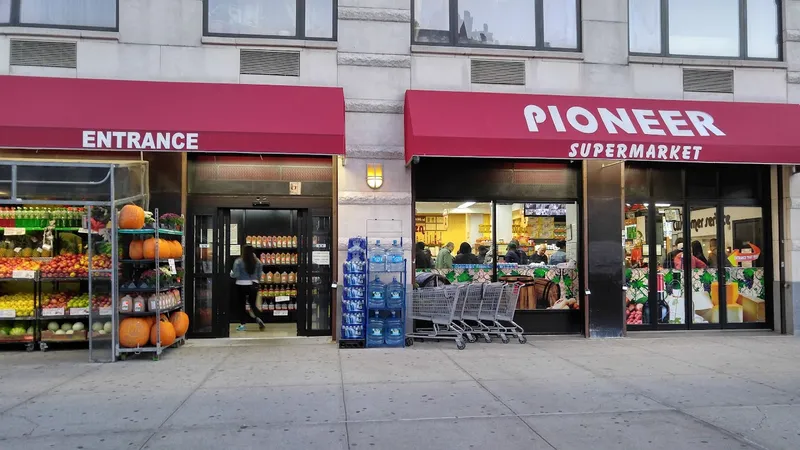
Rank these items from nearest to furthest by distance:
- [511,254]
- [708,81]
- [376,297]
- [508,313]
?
[376,297] → [508,313] → [511,254] → [708,81]

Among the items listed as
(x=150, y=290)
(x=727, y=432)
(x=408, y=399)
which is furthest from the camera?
(x=150, y=290)

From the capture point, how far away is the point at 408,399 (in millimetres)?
6461

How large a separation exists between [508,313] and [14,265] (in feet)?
25.9

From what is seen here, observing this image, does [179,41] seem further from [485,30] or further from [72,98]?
[485,30]

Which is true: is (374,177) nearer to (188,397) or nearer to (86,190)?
(86,190)

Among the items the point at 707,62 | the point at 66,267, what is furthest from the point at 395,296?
the point at 707,62

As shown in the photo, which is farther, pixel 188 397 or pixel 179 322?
pixel 179 322

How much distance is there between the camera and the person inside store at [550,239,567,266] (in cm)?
1093

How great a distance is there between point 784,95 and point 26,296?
13426 mm

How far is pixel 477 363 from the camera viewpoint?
834 centimetres

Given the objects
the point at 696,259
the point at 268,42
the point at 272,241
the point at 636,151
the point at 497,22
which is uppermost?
the point at 497,22

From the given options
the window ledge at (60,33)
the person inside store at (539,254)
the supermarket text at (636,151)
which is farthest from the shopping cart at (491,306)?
the window ledge at (60,33)

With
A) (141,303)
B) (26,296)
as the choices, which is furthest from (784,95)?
(26,296)

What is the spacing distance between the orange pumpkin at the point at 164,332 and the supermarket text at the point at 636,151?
21.6 ft
